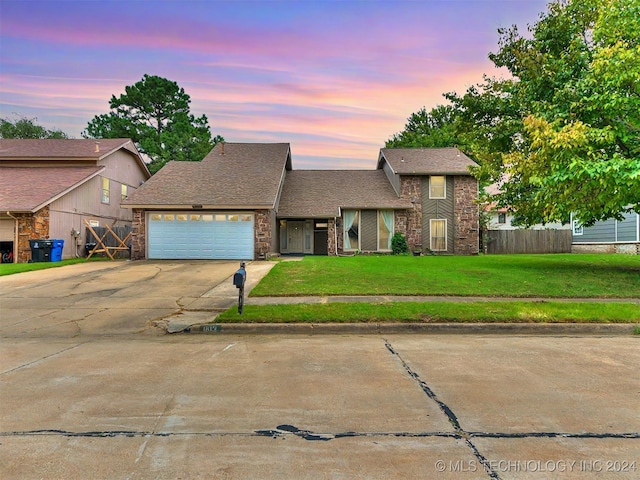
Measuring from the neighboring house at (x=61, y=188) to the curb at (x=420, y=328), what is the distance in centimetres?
1753

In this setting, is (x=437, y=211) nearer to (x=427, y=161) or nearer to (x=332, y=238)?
(x=427, y=161)

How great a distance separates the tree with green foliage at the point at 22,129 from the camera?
148 feet

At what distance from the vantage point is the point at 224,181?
880 inches

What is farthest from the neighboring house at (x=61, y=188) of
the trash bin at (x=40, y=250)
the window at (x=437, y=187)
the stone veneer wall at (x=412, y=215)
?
the window at (x=437, y=187)

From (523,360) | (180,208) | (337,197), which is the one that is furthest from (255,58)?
(523,360)

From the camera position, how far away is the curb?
296 inches

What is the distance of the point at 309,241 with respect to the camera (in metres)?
24.4

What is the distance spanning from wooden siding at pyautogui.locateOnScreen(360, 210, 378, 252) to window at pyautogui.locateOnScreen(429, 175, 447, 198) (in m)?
3.97

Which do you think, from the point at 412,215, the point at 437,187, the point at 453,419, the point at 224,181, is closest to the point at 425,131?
the point at 437,187

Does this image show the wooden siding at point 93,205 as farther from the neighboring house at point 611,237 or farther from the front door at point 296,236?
the neighboring house at point 611,237

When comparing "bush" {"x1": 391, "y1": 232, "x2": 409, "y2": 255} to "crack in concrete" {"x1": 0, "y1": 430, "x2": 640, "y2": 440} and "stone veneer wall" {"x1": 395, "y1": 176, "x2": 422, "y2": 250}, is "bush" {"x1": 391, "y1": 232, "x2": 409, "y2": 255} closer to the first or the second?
"stone veneer wall" {"x1": 395, "y1": 176, "x2": 422, "y2": 250}

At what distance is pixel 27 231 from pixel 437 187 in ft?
76.7

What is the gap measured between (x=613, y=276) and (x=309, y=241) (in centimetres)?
1569

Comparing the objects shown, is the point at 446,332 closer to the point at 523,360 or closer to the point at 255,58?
the point at 523,360
